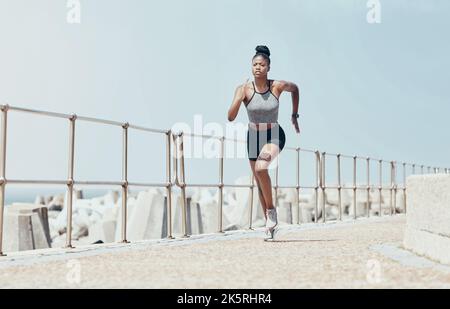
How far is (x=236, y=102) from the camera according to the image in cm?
838

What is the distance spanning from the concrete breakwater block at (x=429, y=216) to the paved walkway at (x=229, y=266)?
0.15 m

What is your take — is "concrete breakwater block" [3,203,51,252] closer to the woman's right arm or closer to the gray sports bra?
the woman's right arm

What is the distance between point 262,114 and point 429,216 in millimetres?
2227

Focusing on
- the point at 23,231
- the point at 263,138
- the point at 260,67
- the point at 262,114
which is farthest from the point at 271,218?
the point at 23,231

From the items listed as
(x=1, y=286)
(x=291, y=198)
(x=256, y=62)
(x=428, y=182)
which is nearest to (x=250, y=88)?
(x=256, y=62)

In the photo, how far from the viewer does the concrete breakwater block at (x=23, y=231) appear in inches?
469

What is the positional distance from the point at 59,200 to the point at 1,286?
1276 inches

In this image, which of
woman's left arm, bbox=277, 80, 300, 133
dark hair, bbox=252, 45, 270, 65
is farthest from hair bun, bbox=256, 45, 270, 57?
woman's left arm, bbox=277, 80, 300, 133

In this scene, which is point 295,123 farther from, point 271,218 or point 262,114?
point 271,218

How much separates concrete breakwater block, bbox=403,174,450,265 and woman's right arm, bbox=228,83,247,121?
196 cm

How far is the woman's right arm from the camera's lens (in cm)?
838

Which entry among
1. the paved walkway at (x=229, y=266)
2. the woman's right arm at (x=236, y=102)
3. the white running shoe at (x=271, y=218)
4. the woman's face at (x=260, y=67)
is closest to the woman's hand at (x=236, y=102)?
the woman's right arm at (x=236, y=102)

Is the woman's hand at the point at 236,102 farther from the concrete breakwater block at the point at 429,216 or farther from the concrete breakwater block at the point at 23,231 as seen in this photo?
the concrete breakwater block at the point at 23,231

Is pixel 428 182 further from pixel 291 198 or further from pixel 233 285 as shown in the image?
pixel 291 198
